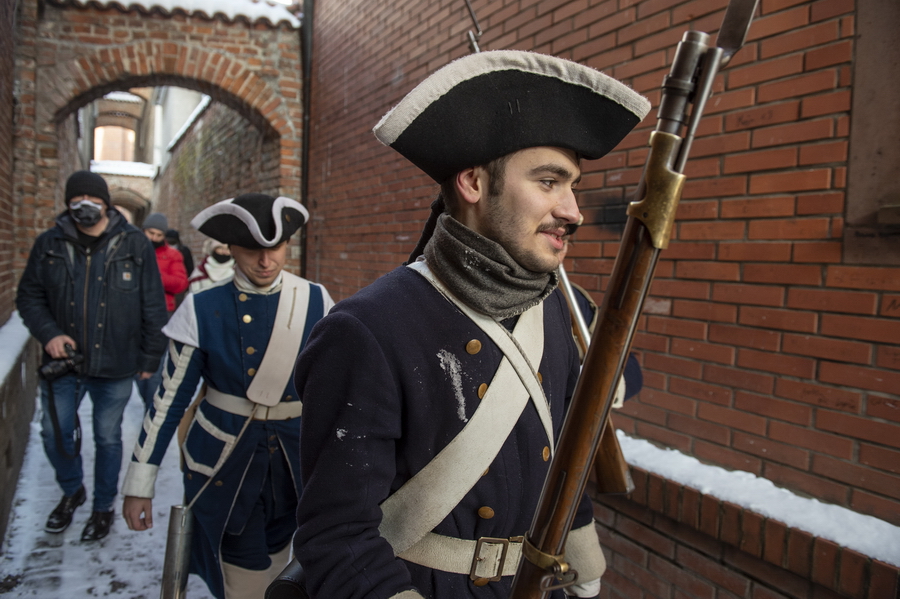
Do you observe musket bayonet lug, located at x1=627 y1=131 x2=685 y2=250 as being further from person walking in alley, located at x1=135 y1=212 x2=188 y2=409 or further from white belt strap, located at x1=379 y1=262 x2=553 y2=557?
person walking in alley, located at x1=135 y1=212 x2=188 y2=409

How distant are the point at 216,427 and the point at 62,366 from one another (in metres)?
1.99

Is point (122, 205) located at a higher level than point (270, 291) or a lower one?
higher

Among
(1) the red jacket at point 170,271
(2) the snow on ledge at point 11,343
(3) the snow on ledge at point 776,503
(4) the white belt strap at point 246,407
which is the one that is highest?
(1) the red jacket at point 170,271

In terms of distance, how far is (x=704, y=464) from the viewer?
8.80 feet

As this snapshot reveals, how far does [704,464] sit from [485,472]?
1758mm

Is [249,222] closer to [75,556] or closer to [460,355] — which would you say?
[460,355]

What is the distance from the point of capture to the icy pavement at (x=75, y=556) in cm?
333

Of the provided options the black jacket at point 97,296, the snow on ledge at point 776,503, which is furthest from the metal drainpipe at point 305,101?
the snow on ledge at point 776,503

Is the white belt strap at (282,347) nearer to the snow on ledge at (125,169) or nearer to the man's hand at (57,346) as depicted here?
the man's hand at (57,346)

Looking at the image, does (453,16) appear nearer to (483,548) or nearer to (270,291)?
(270,291)

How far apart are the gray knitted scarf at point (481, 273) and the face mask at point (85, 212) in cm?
351

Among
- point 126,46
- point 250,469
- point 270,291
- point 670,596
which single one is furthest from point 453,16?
point 126,46

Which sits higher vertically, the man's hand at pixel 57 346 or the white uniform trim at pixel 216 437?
the man's hand at pixel 57 346

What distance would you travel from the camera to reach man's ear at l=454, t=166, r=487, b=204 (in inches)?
53.2
